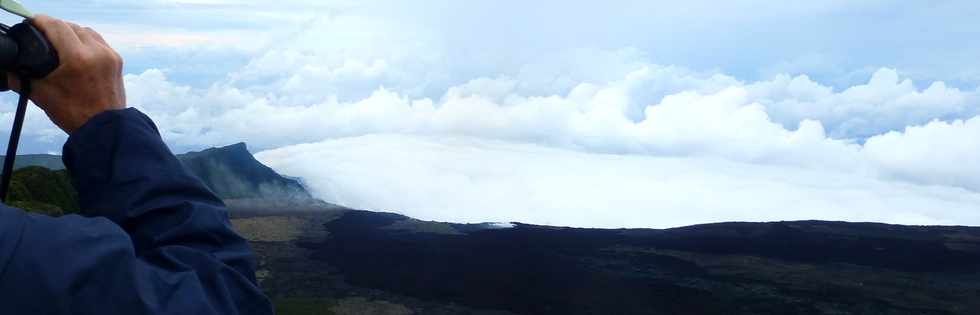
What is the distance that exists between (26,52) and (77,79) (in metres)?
0.16

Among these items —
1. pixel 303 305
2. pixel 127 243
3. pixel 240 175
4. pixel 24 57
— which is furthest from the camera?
pixel 240 175

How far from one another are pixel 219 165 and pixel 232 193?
8534 millimetres

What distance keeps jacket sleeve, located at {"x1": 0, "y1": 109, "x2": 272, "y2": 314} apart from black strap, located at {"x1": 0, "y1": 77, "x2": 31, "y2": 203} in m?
0.18

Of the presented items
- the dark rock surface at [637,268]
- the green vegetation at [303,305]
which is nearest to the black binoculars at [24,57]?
the green vegetation at [303,305]

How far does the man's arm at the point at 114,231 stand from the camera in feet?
5.45

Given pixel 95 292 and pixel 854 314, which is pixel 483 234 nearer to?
pixel 854 314

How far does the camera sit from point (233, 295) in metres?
1.99

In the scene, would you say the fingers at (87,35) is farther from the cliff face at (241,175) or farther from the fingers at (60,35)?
the cliff face at (241,175)

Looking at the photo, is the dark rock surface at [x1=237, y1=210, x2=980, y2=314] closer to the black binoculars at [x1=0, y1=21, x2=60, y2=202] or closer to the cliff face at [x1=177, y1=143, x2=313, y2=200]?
the cliff face at [x1=177, y1=143, x2=313, y2=200]

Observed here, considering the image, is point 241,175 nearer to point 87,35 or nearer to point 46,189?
point 46,189

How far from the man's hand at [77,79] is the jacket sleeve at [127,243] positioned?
5cm

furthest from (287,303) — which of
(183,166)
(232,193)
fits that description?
(232,193)

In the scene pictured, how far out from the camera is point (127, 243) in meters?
1.76

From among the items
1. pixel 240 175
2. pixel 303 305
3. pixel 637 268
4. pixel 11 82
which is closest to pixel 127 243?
pixel 11 82
